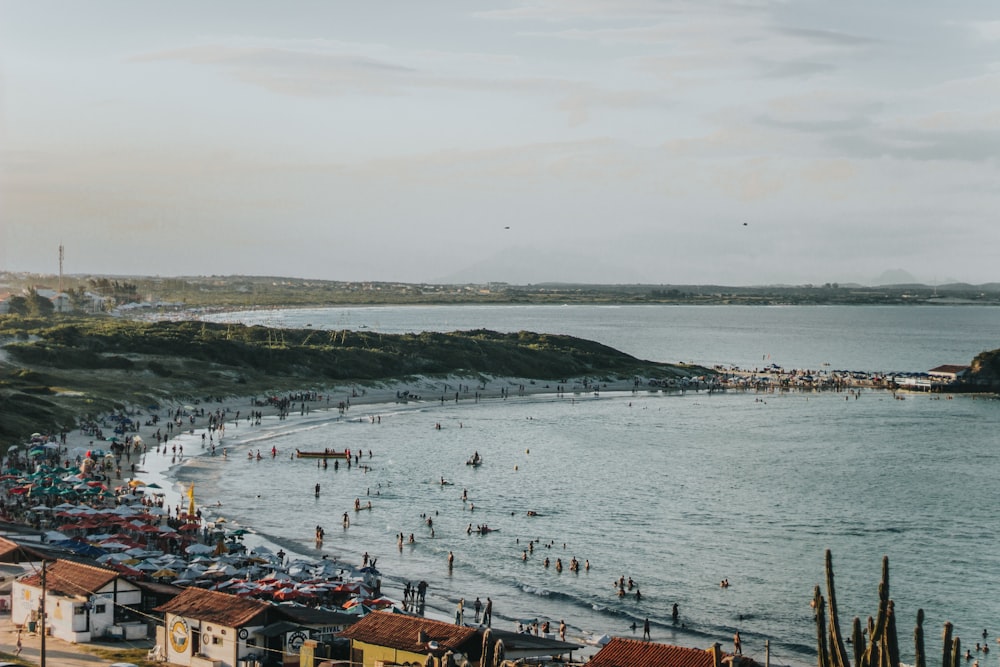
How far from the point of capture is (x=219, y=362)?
110 m

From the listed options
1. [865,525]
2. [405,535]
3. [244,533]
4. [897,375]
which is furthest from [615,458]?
[897,375]

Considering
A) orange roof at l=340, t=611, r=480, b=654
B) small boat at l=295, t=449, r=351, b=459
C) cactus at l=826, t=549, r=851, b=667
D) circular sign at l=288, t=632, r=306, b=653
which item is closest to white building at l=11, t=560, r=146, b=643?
circular sign at l=288, t=632, r=306, b=653

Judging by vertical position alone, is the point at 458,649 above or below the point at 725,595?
above

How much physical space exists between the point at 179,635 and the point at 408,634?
7008 millimetres

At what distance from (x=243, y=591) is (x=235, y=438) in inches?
1805

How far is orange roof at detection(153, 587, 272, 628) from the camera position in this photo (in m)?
28.7

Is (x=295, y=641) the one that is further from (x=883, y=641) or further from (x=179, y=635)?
(x=883, y=641)

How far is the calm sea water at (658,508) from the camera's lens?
40.2 metres

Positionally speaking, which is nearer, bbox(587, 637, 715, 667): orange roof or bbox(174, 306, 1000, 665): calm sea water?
bbox(587, 637, 715, 667): orange roof

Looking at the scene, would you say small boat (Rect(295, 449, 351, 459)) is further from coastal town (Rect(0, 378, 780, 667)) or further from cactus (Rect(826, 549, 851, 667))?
cactus (Rect(826, 549, 851, 667))

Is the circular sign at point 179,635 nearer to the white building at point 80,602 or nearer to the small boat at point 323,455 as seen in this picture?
the white building at point 80,602

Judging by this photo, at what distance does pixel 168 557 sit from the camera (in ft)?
126

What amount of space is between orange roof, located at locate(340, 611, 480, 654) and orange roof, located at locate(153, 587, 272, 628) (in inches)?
115

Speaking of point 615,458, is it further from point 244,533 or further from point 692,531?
point 244,533
